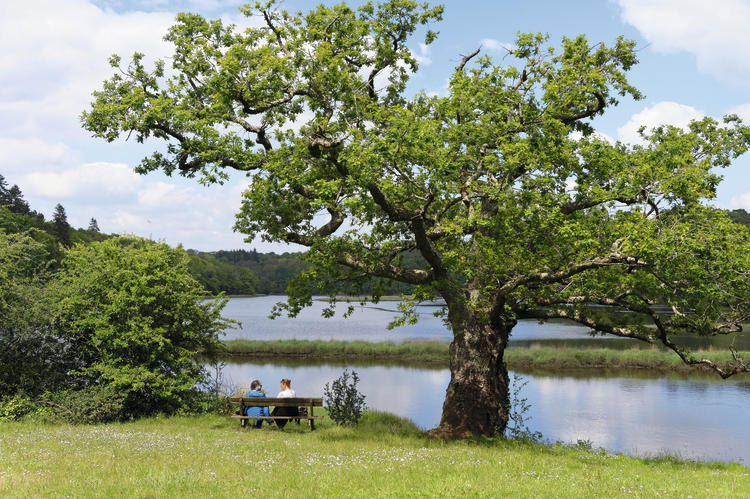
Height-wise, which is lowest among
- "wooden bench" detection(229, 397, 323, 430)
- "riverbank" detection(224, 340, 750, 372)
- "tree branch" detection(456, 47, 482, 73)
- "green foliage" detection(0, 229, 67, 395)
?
"riverbank" detection(224, 340, 750, 372)

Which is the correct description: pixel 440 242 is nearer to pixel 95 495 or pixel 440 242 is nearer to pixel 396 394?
pixel 95 495

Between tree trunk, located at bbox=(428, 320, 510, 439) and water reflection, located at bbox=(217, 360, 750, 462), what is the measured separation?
706 centimetres

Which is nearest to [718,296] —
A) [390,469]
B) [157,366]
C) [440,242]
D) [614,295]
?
[614,295]

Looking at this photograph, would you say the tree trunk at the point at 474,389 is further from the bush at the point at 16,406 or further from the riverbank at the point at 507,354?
the riverbank at the point at 507,354

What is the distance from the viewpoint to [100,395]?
1825 centimetres

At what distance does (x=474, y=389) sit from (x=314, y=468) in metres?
7.61

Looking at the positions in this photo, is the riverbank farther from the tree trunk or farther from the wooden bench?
the wooden bench

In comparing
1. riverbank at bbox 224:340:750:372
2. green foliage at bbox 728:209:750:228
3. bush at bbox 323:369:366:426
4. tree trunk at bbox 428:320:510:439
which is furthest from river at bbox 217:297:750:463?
green foliage at bbox 728:209:750:228

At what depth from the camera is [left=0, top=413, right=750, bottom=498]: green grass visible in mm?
9117

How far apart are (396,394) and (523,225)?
20305 mm

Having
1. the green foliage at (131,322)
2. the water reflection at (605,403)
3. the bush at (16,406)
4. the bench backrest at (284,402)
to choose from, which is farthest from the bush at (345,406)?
the bush at (16,406)

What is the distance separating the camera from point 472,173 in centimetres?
1728

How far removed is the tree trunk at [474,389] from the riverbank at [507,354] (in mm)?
27798

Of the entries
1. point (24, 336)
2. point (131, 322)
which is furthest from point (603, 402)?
point (24, 336)
